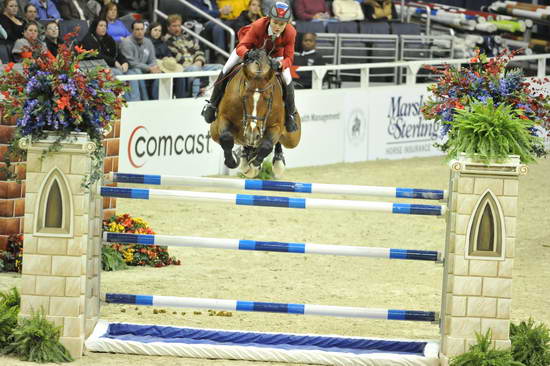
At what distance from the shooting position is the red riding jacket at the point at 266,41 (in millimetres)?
7762

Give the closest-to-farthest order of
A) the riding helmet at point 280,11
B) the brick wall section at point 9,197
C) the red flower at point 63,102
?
the red flower at point 63,102
the riding helmet at point 280,11
the brick wall section at point 9,197

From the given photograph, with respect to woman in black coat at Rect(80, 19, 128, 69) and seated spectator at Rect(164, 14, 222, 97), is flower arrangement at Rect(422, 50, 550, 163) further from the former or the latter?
seated spectator at Rect(164, 14, 222, 97)

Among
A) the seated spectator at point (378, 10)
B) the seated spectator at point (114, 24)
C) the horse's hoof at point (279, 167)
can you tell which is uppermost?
the seated spectator at point (378, 10)

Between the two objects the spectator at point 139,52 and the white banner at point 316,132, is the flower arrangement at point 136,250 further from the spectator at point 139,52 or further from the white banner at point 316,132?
the spectator at point 139,52

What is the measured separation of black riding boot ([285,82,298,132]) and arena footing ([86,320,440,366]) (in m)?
2.29

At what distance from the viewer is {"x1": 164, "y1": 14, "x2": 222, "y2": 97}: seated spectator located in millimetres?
14242

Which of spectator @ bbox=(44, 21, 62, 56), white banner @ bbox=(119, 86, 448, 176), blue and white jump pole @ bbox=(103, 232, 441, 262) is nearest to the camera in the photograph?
blue and white jump pole @ bbox=(103, 232, 441, 262)

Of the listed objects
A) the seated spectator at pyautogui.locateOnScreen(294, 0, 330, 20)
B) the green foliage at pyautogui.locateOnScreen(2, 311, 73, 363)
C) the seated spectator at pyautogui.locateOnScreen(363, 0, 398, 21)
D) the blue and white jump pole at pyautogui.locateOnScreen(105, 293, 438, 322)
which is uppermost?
the seated spectator at pyautogui.locateOnScreen(363, 0, 398, 21)

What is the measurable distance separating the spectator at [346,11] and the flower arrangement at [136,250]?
32.3 feet

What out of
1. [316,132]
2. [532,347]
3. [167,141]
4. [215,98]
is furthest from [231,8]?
[532,347]

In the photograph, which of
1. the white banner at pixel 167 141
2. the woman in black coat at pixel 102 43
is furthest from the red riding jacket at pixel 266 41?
the woman in black coat at pixel 102 43

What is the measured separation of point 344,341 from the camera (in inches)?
257

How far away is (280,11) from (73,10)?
25.0 ft

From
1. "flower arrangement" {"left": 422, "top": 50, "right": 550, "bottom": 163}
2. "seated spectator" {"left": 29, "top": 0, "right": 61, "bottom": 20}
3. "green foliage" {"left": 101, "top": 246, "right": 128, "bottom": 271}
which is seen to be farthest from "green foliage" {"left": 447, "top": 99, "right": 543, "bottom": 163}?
"seated spectator" {"left": 29, "top": 0, "right": 61, "bottom": 20}
